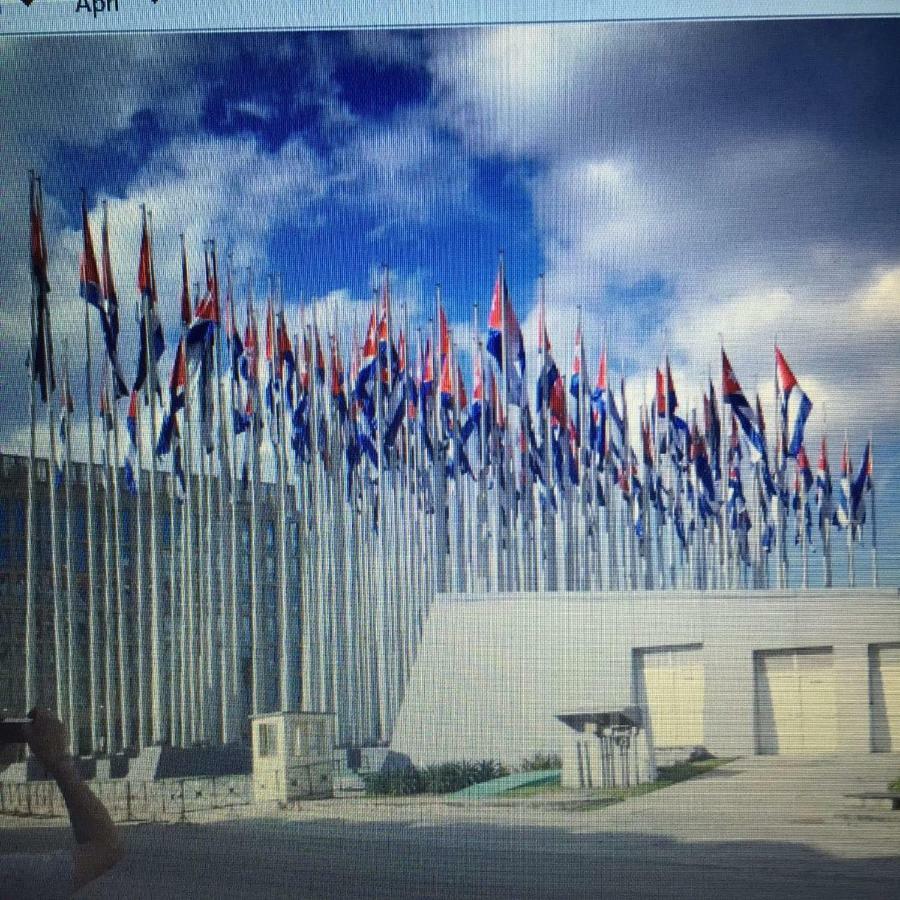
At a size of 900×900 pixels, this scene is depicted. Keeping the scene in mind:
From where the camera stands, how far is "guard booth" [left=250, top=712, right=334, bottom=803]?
3951 millimetres

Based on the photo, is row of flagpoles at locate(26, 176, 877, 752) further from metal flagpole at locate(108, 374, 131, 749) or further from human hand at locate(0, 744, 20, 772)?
human hand at locate(0, 744, 20, 772)

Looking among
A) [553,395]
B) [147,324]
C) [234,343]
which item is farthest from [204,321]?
[553,395]

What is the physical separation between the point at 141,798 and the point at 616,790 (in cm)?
161

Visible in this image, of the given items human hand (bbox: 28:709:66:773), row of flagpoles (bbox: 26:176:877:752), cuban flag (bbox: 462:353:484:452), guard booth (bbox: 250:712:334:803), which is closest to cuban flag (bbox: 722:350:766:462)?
row of flagpoles (bbox: 26:176:877:752)

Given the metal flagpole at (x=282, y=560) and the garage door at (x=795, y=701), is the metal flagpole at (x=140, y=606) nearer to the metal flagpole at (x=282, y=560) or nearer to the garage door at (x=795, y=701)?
the metal flagpole at (x=282, y=560)

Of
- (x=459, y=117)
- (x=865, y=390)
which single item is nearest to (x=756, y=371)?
(x=865, y=390)

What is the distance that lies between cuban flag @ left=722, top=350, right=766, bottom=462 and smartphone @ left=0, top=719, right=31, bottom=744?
2648 millimetres

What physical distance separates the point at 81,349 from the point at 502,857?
2.27 meters

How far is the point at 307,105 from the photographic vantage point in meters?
3.93

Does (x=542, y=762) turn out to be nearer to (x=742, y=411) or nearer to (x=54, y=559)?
(x=742, y=411)

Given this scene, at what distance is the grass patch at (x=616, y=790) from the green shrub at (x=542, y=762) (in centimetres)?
5

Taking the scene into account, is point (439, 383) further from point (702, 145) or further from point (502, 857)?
point (502, 857)

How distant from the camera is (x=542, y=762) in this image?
382cm

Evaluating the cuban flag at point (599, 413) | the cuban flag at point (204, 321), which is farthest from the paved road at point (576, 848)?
the cuban flag at point (204, 321)
